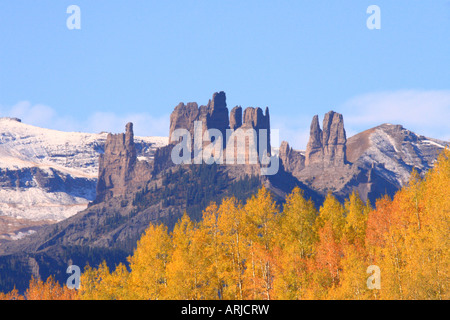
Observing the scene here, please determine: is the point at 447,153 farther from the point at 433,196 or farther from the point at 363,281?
the point at 363,281

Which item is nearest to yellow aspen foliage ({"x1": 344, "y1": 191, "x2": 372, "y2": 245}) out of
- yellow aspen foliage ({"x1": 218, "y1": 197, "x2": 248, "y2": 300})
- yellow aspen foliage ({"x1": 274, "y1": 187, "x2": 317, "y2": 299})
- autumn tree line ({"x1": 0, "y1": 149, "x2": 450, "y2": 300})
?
autumn tree line ({"x1": 0, "y1": 149, "x2": 450, "y2": 300})

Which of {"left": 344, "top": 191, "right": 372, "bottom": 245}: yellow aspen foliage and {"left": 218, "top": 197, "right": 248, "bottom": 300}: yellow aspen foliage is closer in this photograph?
{"left": 218, "top": 197, "right": 248, "bottom": 300}: yellow aspen foliage

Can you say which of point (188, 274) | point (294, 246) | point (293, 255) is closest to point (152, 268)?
point (188, 274)

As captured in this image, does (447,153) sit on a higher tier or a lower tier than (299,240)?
higher

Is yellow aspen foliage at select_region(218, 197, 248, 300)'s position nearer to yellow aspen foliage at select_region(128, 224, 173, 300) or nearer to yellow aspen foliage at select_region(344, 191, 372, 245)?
yellow aspen foliage at select_region(128, 224, 173, 300)

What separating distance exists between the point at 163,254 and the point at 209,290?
14.8 meters

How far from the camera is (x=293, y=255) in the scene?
98.7 meters

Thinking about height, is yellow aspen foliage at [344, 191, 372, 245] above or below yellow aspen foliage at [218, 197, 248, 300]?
above

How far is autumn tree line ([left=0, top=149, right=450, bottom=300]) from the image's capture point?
86.1m

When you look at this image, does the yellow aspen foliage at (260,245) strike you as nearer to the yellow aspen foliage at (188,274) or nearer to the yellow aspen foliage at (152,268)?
the yellow aspen foliage at (188,274)

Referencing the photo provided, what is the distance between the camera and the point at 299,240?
107688mm

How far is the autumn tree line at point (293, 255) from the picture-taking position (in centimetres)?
8612
